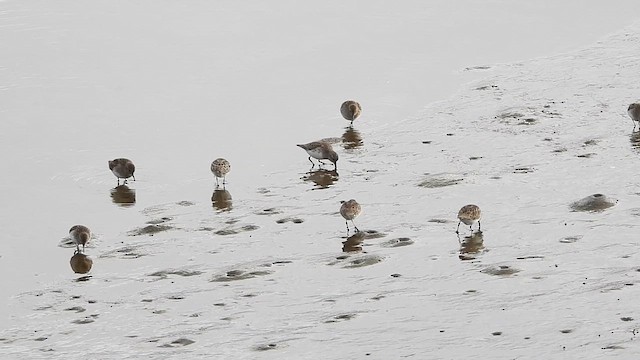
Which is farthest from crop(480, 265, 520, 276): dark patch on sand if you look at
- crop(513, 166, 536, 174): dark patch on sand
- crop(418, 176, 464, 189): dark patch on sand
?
crop(513, 166, 536, 174): dark patch on sand

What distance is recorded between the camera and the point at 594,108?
969 inches

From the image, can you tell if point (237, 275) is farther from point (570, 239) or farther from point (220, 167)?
point (570, 239)

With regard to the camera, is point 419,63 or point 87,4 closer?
point 419,63

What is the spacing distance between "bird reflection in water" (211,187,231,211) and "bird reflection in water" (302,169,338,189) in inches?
62.9

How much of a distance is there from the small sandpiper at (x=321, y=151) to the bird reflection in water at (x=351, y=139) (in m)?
1.13

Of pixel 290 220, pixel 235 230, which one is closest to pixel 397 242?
pixel 290 220

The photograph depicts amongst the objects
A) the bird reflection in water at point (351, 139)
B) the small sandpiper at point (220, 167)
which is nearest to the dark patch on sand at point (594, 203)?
the bird reflection in water at point (351, 139)

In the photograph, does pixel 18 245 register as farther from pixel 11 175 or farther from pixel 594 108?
pixel 594 108

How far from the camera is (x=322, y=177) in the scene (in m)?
21.7

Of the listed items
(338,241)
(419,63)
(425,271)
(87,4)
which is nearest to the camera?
(425,271)

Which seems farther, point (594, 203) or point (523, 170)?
point (523, 170)

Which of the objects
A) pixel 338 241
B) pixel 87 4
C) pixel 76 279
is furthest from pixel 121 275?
pixel 87 4

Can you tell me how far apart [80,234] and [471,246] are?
579 cm

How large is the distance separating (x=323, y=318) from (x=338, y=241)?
2885 mm
